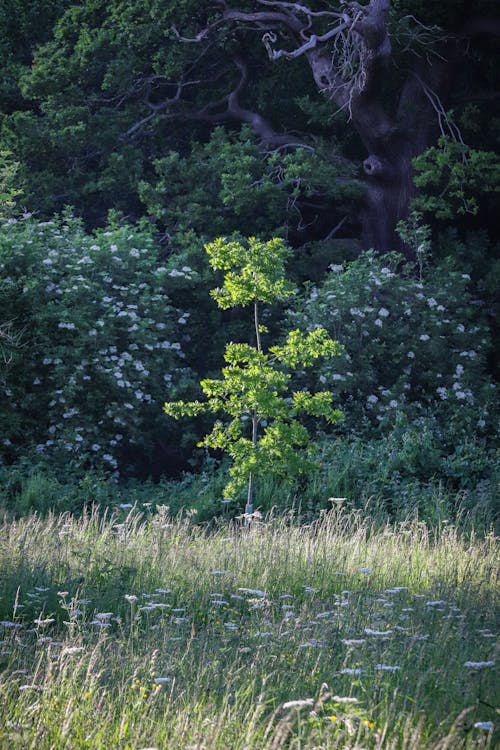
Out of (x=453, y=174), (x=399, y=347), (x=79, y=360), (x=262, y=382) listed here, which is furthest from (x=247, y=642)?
(x=453, y=174)

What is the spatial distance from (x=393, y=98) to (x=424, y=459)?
359 inches

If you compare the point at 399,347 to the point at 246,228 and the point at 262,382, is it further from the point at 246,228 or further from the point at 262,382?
the point at 262,382

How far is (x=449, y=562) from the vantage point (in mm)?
7379

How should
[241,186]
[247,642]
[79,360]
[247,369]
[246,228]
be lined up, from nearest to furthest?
[247,642]
[247,369]
[79,360]
[241,186]
[246,228]

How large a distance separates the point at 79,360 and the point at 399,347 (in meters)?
4.35

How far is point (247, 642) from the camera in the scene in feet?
17.9

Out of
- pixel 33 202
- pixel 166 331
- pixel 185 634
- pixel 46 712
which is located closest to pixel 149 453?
pixel 166 331

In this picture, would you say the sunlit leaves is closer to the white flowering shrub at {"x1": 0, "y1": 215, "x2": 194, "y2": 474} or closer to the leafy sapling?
the leafy sapling

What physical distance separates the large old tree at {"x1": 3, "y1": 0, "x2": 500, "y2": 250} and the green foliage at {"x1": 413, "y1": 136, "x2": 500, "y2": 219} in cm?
4

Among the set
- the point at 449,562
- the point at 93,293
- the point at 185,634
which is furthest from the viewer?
the point at 93,293

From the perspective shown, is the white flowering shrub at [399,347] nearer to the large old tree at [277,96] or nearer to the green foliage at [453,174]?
the green foliage at [453,174]

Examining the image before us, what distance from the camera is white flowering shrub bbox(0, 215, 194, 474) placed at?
43.4ft

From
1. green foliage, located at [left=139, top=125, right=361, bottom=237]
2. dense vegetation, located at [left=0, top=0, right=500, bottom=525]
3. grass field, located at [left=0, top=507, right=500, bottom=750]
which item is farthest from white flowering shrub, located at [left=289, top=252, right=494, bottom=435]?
grass field, located at [left=0, top=507, right=500, bottom=750]

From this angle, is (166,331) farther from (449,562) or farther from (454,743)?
(454,743)
